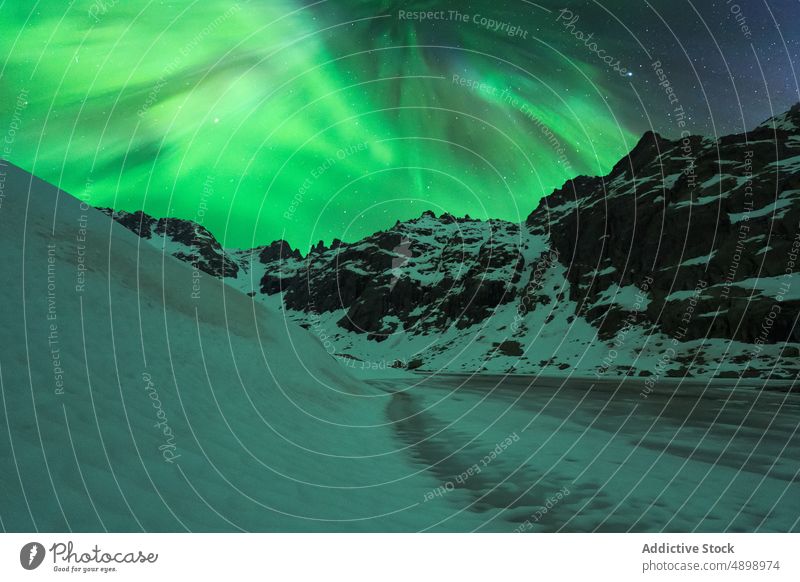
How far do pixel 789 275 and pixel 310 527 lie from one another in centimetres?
14254

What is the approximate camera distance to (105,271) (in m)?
15.4

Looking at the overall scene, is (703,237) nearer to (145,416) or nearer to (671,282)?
(671,282)

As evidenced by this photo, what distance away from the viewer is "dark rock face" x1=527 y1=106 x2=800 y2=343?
364 feet

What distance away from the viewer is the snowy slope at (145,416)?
747cm

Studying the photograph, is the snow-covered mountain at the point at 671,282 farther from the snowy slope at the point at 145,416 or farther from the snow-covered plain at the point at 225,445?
the snowy slope at the point at 145,416
